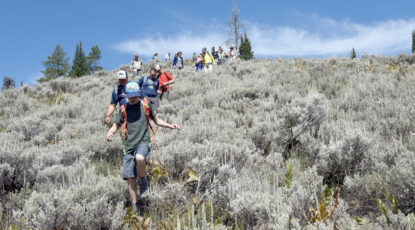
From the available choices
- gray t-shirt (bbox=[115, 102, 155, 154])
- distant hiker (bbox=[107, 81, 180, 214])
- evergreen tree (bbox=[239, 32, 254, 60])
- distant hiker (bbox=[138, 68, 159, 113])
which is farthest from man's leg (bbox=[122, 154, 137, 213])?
evergreen tree (bbox=[239, 32, 254, 60])

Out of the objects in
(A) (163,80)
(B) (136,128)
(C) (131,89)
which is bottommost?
(B) (136,128)

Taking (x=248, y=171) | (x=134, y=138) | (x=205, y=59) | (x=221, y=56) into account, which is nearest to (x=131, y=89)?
(x=134, y=138)

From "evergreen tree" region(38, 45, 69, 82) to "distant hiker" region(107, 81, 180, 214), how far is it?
2341 inches

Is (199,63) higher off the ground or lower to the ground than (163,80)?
higher

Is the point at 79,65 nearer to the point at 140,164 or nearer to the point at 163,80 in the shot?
the point at 163,80

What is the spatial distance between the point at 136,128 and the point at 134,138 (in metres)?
0.15

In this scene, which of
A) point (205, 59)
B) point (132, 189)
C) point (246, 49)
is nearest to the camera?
point (132, 189)

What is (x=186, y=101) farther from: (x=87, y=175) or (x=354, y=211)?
(x=354, y=211)

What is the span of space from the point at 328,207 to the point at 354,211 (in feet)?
2.56

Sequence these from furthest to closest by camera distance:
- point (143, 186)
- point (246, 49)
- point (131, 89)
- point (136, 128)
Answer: point (246, 49) < point (136, 128) < point (131, 89) < point (143, 186)

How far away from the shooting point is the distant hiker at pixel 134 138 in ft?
12.3

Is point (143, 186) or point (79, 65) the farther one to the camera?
point (79, 65)

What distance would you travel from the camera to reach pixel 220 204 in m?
3.26

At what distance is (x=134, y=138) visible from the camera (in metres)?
4.03
